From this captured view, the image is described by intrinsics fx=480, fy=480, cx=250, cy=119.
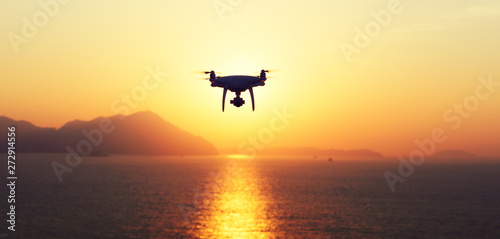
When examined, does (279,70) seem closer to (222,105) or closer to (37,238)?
(222,105)

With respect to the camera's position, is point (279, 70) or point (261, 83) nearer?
point (279, 70)

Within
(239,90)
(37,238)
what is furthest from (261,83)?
(37,238)

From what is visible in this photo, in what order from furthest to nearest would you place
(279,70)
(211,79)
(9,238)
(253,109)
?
1. (9,238)
2. (211,79)
3. (253,109)
4. (279,70)

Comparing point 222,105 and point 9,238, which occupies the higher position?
point 222,105

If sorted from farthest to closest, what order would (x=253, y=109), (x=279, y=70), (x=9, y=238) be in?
1. (x=9, y=238)
2. (x=253, y=109)
3. (x=279, y=70)

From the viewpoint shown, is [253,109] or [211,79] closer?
[253,109]

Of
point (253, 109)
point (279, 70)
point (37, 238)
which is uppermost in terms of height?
point (279, 70)

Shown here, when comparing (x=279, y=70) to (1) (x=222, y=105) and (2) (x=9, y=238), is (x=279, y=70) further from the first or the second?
(2) (x=9, y=238)

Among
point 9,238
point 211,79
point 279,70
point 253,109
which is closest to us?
point 279,70

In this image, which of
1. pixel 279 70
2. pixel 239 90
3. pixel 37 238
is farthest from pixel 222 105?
pixel 37 238
